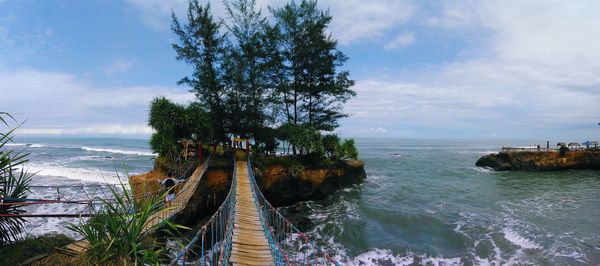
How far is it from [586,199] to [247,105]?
21289 millimetres

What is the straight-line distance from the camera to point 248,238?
5.80 meters

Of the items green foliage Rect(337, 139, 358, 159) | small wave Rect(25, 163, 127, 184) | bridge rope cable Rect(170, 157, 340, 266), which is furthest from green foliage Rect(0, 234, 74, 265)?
small wave Rect(25, 163, 127, 184)

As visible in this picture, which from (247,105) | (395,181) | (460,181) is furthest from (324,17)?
(460,181)

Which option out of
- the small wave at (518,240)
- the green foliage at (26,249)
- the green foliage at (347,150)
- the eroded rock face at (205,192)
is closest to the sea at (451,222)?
the small wave at (518,240)

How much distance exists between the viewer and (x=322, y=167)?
632 inches

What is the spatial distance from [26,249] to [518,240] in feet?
46.6

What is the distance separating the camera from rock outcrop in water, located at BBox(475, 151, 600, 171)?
87.3ft

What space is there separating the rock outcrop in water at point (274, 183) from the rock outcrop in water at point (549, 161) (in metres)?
19.8

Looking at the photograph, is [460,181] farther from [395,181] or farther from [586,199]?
[586,199]

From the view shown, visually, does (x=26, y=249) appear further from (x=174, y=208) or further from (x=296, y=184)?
(x=296, y=184)

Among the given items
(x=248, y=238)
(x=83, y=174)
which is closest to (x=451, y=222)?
(x=248, y=238)

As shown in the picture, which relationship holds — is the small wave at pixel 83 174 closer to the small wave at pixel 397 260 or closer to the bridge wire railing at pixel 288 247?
the bridge wire railing at pixel 288 247

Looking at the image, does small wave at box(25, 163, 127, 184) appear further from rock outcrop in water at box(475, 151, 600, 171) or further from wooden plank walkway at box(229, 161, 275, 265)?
rock outcrop in water at box(475, 151, 600, 171)

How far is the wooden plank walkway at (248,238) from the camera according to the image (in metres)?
4.95
